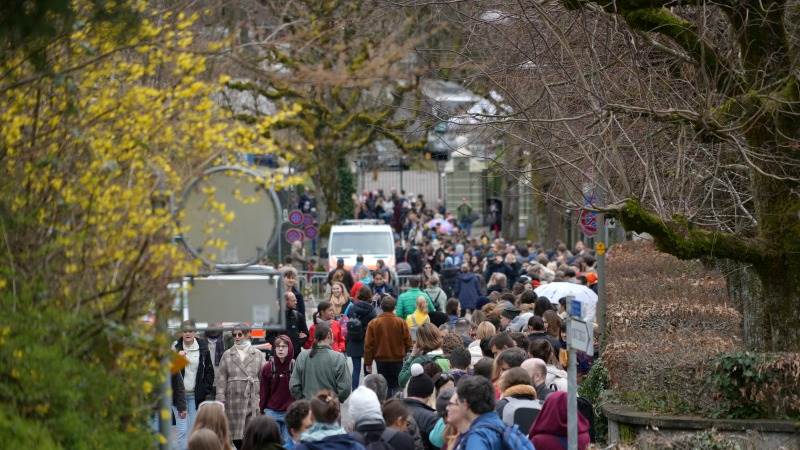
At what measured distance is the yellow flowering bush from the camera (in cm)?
725

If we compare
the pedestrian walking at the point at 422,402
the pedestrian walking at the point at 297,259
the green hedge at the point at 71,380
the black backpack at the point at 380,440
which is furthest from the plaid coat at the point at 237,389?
the pedestrian walking at the point at 297,259

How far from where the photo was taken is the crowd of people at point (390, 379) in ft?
30.4

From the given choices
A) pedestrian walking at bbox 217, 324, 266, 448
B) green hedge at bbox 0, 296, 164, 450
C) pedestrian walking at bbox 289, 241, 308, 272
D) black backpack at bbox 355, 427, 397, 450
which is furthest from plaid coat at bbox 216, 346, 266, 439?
pedestrian walking at bbox 289, 241, 308, 272

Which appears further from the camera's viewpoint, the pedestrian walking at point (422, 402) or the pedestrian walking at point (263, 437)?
the pedestrian walking at point (422, 402)

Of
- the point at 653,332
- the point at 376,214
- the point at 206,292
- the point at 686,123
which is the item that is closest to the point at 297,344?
the point at 653,332

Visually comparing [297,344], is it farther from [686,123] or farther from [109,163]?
[109,163]

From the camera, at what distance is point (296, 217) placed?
3812cm

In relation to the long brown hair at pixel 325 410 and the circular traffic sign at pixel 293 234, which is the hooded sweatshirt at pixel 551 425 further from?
the circular traffic sign at pixel 293 234

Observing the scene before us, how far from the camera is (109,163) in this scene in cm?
782

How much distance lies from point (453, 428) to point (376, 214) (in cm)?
5410

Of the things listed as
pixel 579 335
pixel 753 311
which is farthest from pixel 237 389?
pixel 579 335

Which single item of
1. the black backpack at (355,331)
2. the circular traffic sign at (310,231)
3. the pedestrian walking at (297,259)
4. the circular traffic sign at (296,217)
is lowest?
the black backpack at (355,331)

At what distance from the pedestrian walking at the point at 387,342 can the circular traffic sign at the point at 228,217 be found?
9121 mm

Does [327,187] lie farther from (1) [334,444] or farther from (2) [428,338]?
(1) [334,444]
